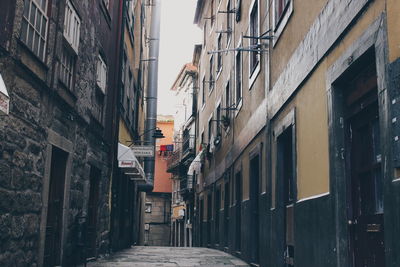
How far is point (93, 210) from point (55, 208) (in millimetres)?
3051

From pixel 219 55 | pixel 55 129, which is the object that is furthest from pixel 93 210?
pixel 219 55

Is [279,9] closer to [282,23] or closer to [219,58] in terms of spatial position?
[282,23]

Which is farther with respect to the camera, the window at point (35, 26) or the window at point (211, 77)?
the window at point (211, 77)

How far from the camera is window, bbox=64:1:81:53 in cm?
831

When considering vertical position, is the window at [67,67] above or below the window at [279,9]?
below

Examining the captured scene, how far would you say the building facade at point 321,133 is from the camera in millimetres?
4461

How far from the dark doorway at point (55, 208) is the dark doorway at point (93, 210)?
2453mm

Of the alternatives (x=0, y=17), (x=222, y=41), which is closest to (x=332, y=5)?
(x=0, y=17)

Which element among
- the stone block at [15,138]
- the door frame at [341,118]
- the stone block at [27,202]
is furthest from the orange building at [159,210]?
the door frame at [341,118]

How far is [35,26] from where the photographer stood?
6832 mm

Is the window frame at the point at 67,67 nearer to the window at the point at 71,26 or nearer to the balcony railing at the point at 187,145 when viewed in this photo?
the window at the point at 71,26

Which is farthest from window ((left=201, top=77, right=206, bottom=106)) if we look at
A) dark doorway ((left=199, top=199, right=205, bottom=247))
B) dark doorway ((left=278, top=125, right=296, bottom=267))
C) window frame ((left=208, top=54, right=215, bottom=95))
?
dark doorway ((left=278, top=125, right=296, bottom=267))

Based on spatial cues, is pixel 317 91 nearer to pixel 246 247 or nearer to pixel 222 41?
pixel 246 247

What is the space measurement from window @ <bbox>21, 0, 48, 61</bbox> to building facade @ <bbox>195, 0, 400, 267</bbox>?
355cm
